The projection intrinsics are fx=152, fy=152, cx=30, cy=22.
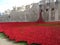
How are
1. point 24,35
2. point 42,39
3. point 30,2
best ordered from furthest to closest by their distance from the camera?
point 30,2
point 24,35
point 42,39

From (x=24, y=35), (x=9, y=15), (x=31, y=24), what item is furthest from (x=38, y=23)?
(x=9, y=15)

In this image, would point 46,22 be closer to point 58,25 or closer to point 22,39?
point 58,25

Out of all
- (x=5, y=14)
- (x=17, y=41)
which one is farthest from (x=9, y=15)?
(x=17, y=41)

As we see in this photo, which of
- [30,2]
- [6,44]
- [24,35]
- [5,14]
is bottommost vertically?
[6,44]

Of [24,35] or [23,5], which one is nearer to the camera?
[24,35]

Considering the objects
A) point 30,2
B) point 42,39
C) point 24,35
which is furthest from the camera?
point 30,2

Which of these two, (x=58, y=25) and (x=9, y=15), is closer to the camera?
(x=58, y=25)

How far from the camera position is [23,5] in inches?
68.6

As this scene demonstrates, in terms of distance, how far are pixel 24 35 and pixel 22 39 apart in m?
0.05

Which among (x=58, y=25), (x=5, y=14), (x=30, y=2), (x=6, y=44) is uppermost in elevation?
(x=30, y=2)

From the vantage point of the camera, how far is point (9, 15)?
1.76m

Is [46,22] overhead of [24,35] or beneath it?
overhead

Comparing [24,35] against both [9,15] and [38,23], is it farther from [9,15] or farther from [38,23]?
[9,15]

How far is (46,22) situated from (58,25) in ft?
0.51
